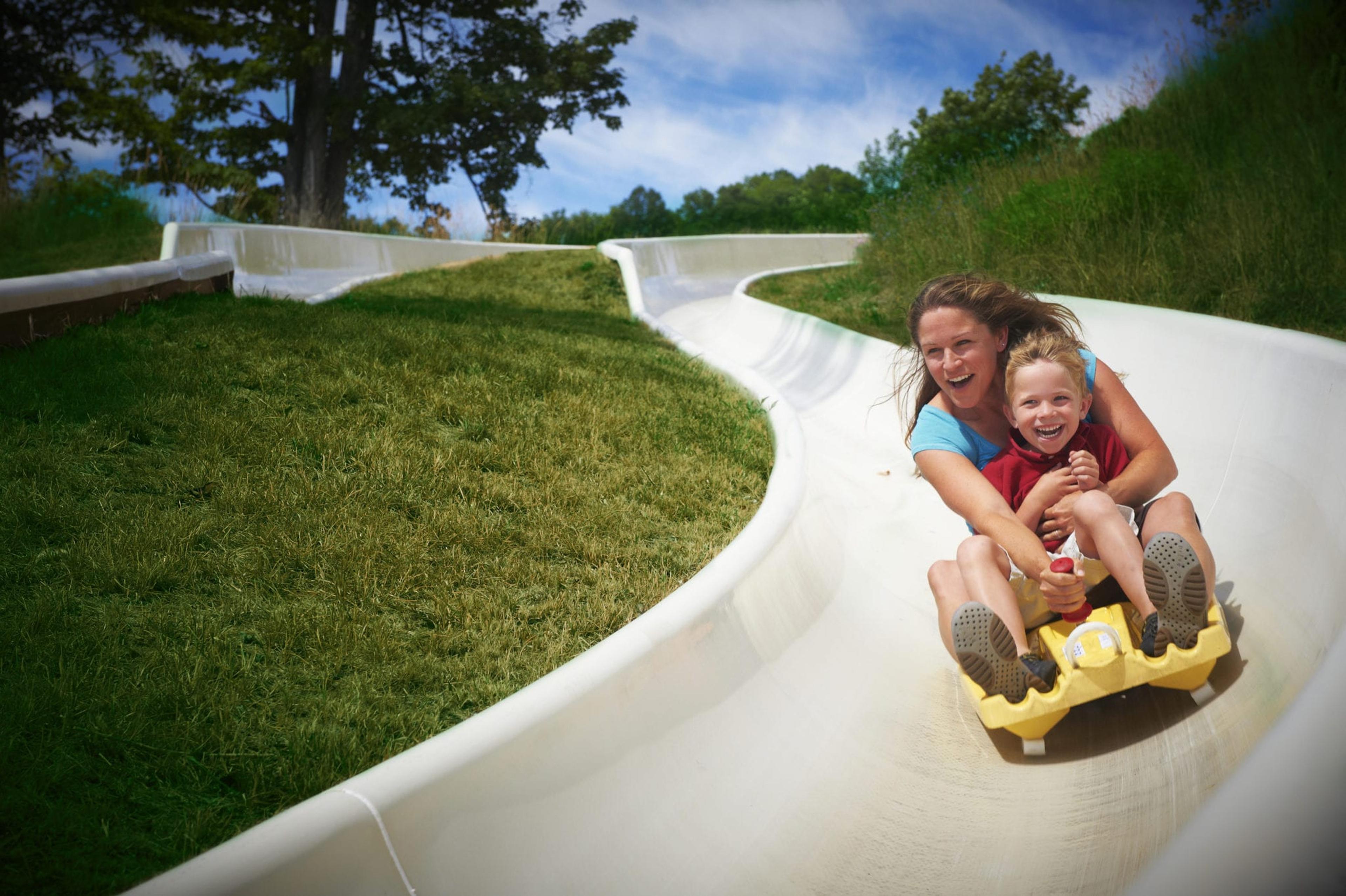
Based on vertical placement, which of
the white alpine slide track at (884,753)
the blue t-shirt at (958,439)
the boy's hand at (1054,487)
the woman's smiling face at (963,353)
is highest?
the woman's smiling face at (963,353)

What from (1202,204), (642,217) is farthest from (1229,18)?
(642,217)

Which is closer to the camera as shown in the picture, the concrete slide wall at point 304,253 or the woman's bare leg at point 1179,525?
the woman's bare leg at point 1179,525

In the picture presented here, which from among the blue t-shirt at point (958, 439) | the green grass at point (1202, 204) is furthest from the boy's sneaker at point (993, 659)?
the green grass at point (1202, 204)

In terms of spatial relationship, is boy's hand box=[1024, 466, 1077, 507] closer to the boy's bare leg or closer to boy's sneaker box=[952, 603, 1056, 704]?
the boy's bare leg

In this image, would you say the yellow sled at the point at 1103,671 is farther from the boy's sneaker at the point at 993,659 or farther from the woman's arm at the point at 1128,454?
the woman's arm at the point at 1128,454

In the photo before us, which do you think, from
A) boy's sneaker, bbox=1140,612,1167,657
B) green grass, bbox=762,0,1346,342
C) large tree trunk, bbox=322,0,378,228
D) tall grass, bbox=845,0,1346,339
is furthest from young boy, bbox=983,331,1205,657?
large tree trunk, bbox=322,0,378,228

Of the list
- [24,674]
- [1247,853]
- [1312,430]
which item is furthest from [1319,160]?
[24,674]

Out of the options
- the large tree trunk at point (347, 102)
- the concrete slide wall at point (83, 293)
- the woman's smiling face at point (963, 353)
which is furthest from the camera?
the large tree trunk at point (347, 102)

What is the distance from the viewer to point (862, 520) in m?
3.29

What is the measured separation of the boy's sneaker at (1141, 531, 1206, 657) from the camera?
164 centimetres

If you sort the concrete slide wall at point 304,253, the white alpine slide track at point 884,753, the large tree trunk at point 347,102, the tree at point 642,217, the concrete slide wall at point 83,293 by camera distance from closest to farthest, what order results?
the white alpine slide track at point 884,753, the concrete slide wall at point 83,293, the concrete slide wall at point 304,253, the large tree trunk at point 347,102, the tree at point 642,217

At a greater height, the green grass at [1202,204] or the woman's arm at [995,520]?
the green grass at [1202,204]

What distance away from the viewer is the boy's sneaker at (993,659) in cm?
170

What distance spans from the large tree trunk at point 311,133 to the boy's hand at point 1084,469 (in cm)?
1538
